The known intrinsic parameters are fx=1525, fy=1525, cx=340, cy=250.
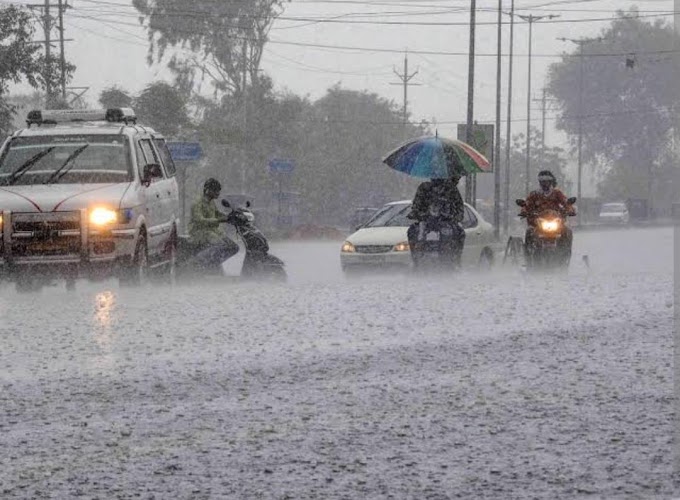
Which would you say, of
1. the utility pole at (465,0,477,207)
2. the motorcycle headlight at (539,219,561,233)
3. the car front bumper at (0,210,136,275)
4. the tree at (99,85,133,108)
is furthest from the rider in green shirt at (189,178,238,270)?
the tree at (99,85,133,108)

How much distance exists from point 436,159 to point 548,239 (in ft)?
6.44

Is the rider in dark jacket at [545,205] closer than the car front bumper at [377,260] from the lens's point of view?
Yes

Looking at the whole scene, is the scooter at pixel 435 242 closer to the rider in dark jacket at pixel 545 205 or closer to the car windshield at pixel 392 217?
the rider in dark jacket at pixel 545 205

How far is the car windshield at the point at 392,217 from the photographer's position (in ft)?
79.7

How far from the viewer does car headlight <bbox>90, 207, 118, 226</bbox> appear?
17688 mm

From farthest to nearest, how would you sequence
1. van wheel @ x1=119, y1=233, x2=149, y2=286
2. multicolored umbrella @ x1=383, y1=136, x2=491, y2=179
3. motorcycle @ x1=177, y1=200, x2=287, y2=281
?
multicolored umbrella @ x1=383, y1=136, x2=491, y2=179
motorcycle @ x1=177, y1=200, x2=287, y2=281
van wheel @ x1=119, y1=233, x2=149, y2=286

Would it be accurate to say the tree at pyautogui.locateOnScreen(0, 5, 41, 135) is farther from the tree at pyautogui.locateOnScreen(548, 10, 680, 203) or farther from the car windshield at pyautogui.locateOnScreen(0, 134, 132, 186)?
the tree at pyautogui.locateOnScreen(548, 10, 680, 203)

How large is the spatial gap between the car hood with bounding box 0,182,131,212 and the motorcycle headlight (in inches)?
247

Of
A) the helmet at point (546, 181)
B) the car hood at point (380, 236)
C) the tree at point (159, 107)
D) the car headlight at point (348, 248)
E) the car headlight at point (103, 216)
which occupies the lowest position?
the car headlight at point (348, 248)

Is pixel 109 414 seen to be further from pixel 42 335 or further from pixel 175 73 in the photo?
pixel 175 73

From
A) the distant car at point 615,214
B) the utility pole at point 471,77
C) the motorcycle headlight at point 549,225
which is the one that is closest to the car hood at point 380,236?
the motorcycle headlight at point 549,225

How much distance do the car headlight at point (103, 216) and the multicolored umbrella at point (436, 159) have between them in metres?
5.23

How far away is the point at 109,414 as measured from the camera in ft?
29.7

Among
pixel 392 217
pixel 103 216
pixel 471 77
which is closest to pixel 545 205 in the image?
pixel 392 217
